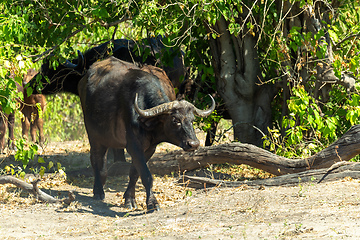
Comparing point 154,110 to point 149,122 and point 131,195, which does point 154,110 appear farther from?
point 131,195

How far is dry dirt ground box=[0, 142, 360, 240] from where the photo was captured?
495 cm

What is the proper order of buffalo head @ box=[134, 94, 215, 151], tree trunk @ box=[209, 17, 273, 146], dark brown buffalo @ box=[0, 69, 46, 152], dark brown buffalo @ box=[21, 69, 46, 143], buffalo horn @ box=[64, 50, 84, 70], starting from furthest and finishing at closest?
dark brown buffalo @ box=[21, 69, 46, 143] < dark brown buffalo @ box=[0, 69, 46, 152] < buffalo horn @ box=[64, 50, 84, 70] < tree trunk @ box=[209, 17, 273, 146] < buffalo head @ box=[134, 94, 215, 151]

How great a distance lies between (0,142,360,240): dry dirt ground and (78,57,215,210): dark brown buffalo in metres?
0.52

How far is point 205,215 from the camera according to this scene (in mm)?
5949

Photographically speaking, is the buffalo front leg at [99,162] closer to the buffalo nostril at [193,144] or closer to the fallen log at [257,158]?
the fallen log at [257,158]

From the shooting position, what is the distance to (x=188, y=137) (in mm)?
6551

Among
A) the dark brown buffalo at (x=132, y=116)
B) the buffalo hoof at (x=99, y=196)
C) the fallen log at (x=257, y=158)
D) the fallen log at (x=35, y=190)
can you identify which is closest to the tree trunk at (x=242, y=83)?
the fallen log at (x=257, y=158)

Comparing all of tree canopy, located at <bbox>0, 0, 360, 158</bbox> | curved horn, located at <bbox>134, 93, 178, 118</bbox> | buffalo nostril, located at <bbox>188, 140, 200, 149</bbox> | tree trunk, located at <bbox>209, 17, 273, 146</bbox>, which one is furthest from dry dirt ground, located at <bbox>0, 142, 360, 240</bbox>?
tree trunk, located at <bbox>209, 17, 273, 146</bbox>

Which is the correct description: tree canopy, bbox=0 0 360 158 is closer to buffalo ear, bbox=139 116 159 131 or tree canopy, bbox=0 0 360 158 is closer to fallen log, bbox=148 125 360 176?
fallen log, bbox=148 125 360 176

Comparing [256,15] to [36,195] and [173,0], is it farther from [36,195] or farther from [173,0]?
[36,195]

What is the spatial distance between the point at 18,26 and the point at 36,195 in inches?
86.5

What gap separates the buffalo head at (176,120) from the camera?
258 inches

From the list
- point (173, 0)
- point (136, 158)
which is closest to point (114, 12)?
point (173, 0)

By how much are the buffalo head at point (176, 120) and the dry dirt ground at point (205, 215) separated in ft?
2.63
